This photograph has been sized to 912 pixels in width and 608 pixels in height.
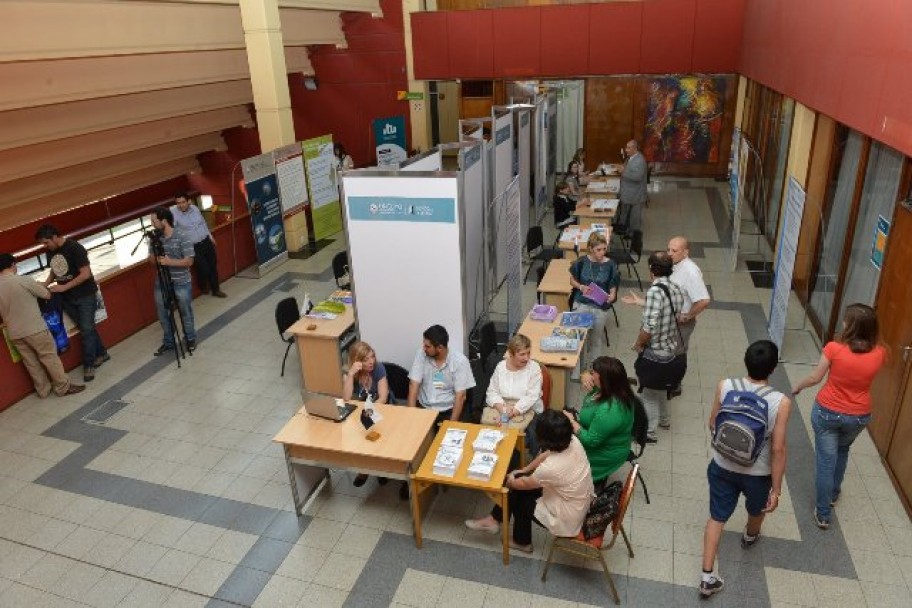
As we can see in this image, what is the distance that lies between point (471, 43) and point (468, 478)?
11.2 m

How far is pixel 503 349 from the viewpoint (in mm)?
7230

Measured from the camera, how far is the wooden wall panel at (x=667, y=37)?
1205 cm

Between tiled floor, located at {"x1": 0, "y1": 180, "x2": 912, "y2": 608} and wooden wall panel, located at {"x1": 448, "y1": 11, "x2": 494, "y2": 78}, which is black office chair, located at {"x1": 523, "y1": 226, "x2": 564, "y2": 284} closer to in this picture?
tiled floor, located at {"x1": 0, "y1": 180, "x2": 912, "y2": 608}

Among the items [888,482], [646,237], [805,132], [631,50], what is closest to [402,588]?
[888,482]

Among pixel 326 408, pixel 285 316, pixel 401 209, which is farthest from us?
pixel 285 316

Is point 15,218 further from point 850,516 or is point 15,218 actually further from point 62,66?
point 850,516

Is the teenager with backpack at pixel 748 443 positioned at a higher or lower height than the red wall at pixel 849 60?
lower

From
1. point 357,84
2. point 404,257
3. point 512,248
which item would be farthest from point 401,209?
point 357,84

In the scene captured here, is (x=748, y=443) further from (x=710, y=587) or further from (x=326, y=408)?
(x=326, y=408)

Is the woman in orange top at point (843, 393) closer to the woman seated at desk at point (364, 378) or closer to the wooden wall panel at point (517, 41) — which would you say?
the woman seated at desk at point (364, 378)

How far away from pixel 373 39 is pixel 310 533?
1209 centimetres

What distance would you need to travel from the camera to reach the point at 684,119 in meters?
15.7

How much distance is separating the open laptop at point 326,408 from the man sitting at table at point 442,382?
66 cm

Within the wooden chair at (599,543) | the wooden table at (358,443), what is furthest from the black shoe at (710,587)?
the wooden table at (358,443)
